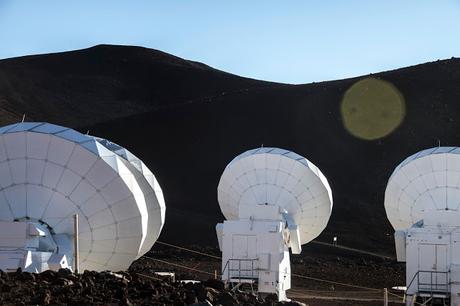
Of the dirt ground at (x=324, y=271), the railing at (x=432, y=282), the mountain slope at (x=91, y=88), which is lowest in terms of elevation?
the dirt ground at (x=324, y=271)

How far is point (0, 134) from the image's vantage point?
77.9 ft

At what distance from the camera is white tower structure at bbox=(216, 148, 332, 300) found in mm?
33312

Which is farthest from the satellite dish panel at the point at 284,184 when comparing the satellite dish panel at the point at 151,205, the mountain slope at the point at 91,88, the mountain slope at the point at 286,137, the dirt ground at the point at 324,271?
the mountain slope at the point at 91,88

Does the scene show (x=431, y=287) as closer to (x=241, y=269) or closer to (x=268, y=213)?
(x=268, y=213)

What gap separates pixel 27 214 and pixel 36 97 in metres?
135

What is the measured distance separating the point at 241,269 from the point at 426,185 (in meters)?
8.84

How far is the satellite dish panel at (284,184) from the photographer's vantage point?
3719 centimetres

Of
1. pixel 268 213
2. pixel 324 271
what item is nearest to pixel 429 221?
pixel 268 213

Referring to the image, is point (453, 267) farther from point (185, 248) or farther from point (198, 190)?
point (198, 190)

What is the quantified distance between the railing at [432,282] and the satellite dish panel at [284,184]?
7.45 m

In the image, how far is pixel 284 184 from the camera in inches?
1468

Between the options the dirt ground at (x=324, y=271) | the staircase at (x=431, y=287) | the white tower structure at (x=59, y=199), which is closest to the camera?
the white tower structure at (x=59, y=199)

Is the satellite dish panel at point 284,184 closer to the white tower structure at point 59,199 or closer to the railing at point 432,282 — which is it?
the railing at point 432,282

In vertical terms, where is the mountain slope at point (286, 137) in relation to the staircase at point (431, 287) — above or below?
above
